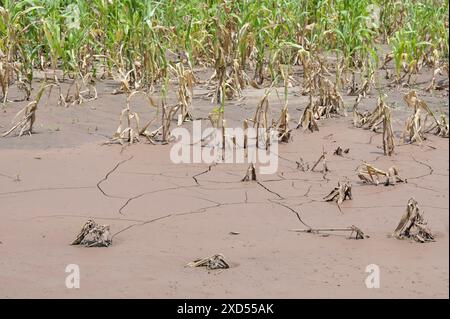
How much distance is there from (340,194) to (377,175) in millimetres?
450

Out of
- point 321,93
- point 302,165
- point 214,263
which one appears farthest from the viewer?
point 321,93

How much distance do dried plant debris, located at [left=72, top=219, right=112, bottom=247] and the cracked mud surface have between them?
6cm

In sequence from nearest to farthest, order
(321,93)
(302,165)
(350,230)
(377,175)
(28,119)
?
(350,230) < (377,175) < (302,165) < (28,119) < (321,93)

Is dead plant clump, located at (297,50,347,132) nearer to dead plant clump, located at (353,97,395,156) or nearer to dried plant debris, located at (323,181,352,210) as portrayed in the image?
dead plant clump, located at (353,97,395,156)

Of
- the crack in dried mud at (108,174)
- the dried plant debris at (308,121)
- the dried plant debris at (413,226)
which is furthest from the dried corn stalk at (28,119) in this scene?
the dried plant debris at (413,226)

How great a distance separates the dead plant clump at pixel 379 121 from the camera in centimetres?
588

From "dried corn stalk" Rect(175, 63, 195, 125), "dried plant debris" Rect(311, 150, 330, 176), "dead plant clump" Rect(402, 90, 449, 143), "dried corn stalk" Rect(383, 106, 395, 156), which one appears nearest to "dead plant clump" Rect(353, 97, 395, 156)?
"dried corn stalk" Rect(383, 106, 395, 156)

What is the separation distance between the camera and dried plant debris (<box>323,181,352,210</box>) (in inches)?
196

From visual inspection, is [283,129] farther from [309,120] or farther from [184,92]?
[184,92]

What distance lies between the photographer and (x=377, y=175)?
5.34m

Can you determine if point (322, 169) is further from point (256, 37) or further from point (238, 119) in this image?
point (256, 37)

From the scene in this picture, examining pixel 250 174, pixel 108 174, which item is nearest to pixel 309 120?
pixel 250 174

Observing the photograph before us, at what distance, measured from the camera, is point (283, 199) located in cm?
513

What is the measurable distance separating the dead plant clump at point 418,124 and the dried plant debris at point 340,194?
3.98 feet
